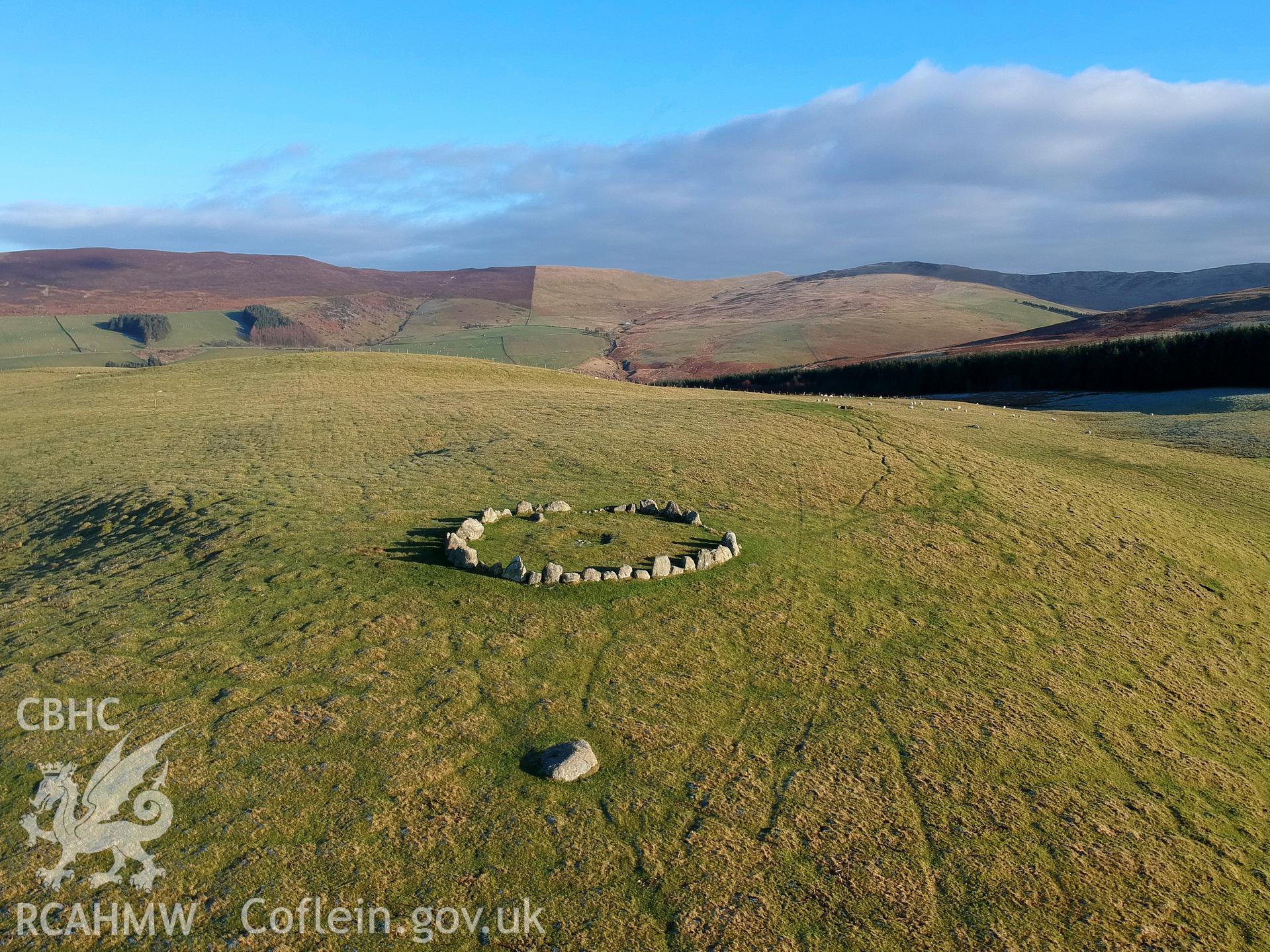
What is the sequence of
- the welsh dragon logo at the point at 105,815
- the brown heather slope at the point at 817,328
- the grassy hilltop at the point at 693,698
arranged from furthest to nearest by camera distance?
the brown heather slope at the point at 817,328
the grassy hilltop at the point at 693,698
the welsh dragon logo at the point at 105,815

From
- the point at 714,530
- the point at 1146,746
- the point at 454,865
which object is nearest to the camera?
the point at 454,865

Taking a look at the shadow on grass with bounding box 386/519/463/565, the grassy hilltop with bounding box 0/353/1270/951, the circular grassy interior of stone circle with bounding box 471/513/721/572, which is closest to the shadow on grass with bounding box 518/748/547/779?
the grassy hilltop with bounding box 0/353/1270/951

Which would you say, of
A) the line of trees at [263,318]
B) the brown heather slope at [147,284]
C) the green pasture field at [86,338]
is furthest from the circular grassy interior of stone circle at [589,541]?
the brown heather slope at [147,284]

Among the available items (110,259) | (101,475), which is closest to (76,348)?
(110,259)

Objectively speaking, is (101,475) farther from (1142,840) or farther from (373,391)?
(1142,840)

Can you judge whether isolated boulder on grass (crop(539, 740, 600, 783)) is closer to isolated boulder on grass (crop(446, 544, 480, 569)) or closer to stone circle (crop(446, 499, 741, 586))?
stone circle (crop(446, 499, 741, 586))

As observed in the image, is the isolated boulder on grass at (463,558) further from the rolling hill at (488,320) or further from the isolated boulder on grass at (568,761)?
the rolling hill at (488,320)
